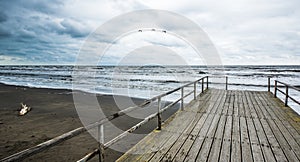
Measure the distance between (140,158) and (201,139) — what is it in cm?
155

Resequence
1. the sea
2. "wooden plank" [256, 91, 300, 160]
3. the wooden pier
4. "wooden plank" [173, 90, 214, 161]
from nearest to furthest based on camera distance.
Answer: the wooden pier, "wooden plank" [173, 90, 214, 161], "wooden plank" [256, 91, 300, 160], the sea

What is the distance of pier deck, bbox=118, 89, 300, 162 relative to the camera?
11.0 feet

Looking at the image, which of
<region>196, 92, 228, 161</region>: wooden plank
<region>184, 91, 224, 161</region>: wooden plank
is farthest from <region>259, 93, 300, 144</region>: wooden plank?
<region>184, 91, 224, 161</region>: wooden plank

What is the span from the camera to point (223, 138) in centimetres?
422

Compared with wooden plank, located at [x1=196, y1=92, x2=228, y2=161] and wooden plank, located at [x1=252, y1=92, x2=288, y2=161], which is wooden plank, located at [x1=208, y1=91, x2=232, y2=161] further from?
wooden plank, located at [x1=252, y1=92, x2=288, y2=161]

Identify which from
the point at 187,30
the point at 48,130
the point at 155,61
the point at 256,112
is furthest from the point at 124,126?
the point at 155,61

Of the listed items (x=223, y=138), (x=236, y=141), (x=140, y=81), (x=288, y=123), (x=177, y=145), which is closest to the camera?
(x=177, y=145)

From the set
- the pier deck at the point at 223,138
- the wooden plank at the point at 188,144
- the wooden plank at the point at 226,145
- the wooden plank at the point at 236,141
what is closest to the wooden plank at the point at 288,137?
the pier deck at the point at 223,138

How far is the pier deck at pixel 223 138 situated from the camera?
3350 mm

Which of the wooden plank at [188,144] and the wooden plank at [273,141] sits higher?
the wooden plank at [188,144]

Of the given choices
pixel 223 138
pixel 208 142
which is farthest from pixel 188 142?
pixel 223 138

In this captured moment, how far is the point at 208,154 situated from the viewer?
343 cm

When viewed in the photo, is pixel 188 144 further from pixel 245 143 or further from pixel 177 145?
pixel 245 143

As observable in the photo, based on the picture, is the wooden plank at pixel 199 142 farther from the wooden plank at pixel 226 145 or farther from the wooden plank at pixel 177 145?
the wooden plank at pixel 226 145
